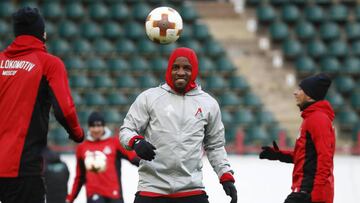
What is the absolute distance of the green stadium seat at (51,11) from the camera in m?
18.8

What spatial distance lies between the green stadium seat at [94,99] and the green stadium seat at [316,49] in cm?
477

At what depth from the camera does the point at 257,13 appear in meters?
19.7

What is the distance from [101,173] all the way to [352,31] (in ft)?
37.7

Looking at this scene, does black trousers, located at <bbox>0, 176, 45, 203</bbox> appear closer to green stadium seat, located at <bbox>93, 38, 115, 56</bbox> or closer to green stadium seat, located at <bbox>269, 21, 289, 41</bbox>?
green stadium seat, located at <bbox>93, 38, 115, 56</bbox>

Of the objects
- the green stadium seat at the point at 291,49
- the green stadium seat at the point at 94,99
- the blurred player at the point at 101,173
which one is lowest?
the blurred player at the point at 101,173

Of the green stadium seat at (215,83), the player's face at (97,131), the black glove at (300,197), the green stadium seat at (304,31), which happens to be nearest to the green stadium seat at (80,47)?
the green stadium seat at (215,83)

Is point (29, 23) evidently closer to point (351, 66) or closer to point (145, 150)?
point (145, 150)

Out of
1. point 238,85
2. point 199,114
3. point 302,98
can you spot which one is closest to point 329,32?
point 238,85

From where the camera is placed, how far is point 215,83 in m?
18.2

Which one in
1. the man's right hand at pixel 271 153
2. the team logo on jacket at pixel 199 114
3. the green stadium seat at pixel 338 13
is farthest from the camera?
the green stadium seat at pixel 338 13

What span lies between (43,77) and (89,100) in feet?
41.4

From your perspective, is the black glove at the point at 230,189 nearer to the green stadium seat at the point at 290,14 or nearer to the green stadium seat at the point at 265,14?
the green stadium seat at the point at 265,14

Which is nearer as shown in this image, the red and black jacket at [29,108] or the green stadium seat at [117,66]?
the red and black jacket at [29,108]

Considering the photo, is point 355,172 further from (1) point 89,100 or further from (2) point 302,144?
(1) point 89,100
